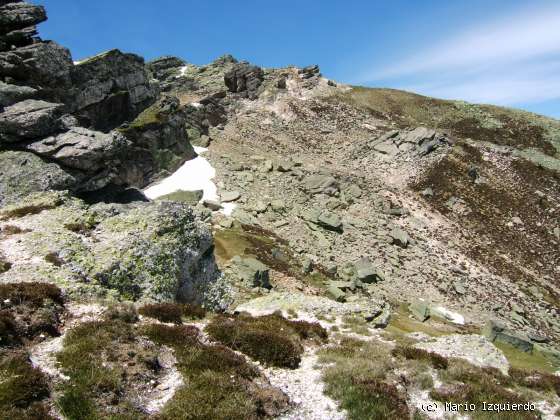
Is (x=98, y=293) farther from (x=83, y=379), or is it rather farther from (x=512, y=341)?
(x=512, y=341)

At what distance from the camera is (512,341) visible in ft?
118

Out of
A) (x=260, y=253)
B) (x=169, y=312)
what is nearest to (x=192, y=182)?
(x=260, y=253)

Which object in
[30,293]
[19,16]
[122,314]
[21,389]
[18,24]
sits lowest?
[21,389]

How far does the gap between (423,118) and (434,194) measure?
39835 millimetres

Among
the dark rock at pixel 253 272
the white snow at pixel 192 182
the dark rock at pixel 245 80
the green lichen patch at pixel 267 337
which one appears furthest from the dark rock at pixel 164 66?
the green lichen patch at pixel 267 337

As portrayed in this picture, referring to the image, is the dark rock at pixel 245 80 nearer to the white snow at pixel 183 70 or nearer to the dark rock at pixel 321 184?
the white snow at pixel 183 70

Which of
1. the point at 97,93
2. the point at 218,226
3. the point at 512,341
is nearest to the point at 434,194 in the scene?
the point at 512,341

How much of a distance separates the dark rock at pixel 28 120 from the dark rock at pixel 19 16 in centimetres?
1045

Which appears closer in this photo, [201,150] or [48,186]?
[48,186]

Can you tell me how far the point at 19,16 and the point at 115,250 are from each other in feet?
99.4

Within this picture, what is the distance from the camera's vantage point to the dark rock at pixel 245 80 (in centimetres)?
9500

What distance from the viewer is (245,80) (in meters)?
96.8

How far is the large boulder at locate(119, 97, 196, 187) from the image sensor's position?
182 feet

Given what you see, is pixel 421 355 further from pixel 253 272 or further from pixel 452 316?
pixel 452 316
